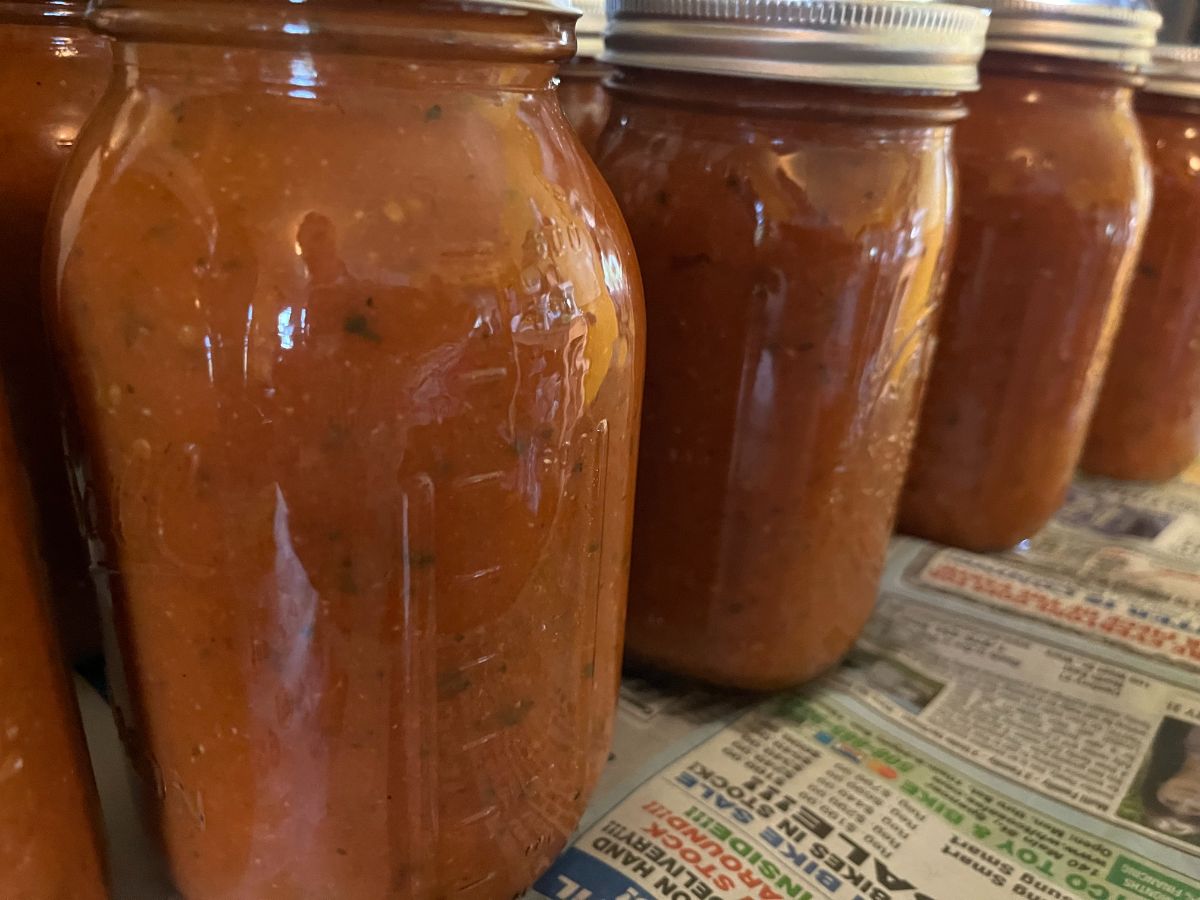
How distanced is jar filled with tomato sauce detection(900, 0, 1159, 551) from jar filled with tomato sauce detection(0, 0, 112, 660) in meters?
0.64

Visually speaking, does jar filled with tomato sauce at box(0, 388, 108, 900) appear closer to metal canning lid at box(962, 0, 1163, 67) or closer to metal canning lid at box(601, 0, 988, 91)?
metal canning lid at box(601, 0, 988, 91)

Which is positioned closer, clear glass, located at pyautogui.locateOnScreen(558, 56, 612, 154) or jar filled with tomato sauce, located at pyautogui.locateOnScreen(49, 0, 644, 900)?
jar filled with tomato sauce, located at pyautogui.locateOnScreen(49, 0, 644, 900)

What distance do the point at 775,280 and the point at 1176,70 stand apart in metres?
0.63

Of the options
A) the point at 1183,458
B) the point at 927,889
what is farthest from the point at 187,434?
the point at 1183,458

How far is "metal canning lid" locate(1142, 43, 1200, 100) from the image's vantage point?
939 millimetres

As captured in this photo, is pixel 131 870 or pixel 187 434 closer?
pixel 187 434

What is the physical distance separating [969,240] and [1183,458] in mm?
510

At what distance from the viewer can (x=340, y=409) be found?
1.26ft

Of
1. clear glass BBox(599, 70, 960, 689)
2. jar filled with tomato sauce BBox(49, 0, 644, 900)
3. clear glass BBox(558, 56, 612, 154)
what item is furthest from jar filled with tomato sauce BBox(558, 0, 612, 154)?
jar filled with tomato sauce BBox(49, 0, 644, 900)

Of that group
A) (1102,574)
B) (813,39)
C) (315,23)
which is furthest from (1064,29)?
(315,23)

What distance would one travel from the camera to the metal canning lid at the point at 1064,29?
2.53 ft

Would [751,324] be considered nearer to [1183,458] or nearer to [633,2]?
[633,2]

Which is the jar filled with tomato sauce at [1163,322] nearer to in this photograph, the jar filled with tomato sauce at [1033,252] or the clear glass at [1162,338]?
the clear glass at [1162,338]

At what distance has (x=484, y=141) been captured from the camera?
398 millimetres
